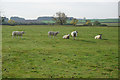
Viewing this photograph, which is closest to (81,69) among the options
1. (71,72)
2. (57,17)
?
(71,72)

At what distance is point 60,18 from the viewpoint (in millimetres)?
135875

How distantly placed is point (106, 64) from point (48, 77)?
571 centimetres

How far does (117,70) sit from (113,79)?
231 centimetres

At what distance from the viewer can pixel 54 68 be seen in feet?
41.2

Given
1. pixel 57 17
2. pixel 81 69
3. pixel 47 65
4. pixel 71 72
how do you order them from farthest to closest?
1. pixel 57 17
2. pixel 47 65
3. pixel 81 69
4. pixel 71 72

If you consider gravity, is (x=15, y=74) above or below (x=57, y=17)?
below

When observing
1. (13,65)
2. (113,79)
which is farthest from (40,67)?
(113,79)

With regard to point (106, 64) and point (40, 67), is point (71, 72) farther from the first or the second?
point (106, 64)

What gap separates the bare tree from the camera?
443 ft

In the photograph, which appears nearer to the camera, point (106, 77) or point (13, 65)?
point (106, 77)

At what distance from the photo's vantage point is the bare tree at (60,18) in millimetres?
134875

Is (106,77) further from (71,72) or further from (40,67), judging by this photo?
(40,67)

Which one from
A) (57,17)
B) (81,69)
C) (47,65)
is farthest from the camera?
(57,17)

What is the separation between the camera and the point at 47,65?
1331 centimetres
